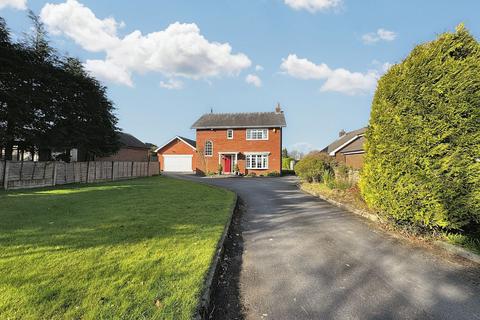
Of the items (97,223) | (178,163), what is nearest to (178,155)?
(178,163)

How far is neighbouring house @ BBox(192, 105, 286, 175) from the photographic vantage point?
33.1 m

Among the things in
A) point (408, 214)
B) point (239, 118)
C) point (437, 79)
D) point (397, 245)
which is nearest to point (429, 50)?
point (437, 79)

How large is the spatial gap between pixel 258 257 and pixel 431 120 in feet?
15.2

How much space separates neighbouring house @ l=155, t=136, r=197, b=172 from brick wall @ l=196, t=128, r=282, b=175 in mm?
5084

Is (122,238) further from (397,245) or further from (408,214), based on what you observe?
(408,214)

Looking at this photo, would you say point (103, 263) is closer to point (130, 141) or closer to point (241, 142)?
point (241, 142)

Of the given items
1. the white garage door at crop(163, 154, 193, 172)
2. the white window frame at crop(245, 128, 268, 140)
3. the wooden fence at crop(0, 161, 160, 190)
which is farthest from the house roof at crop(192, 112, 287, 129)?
the wooden fence at crop(0, 161, 160, 190)

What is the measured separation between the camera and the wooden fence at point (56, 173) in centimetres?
1448

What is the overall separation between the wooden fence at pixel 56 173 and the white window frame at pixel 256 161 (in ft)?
44.5

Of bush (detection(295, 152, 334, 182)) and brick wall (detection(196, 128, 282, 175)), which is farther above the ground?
brick wall (detection(196, 128, 282, 175))

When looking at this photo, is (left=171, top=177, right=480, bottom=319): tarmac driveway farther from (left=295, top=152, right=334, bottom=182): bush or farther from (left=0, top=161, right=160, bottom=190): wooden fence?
(left=0, top=161, right=160, bottom=190): wooden fence

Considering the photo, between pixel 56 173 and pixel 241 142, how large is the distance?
20573 millimetres

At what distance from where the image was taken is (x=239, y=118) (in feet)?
116

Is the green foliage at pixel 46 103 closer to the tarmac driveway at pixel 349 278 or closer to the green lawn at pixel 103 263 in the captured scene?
the green lawn at pixel 103 263
